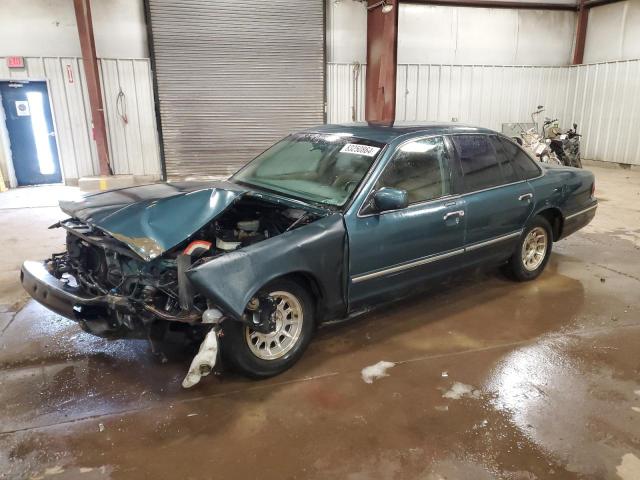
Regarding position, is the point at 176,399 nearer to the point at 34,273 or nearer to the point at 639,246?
the point at 34,273

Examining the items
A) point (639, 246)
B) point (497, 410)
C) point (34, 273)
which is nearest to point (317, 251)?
point (497, 410)

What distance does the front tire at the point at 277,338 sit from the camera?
9.25 feet

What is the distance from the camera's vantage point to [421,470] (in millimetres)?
2289

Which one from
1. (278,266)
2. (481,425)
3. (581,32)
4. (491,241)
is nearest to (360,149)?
(278,266)

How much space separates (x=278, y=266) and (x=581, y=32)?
13.5 meters

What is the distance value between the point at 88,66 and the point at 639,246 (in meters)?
9.81

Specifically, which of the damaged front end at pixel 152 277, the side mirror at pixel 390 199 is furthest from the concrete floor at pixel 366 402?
the side mirror at pixel 390 199

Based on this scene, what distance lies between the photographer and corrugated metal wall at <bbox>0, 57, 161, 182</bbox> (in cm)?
964

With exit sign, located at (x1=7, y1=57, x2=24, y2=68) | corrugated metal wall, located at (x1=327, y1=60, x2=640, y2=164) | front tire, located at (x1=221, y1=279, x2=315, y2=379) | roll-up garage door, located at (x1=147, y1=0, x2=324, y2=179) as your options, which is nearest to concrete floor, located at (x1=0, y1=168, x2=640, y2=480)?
front tire, located at (x1=221, y1=279, x2=315, y2=379)

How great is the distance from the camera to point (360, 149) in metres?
3.56

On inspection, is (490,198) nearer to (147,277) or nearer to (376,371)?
(376,371)

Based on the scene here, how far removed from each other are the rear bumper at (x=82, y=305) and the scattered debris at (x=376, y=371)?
1524mm

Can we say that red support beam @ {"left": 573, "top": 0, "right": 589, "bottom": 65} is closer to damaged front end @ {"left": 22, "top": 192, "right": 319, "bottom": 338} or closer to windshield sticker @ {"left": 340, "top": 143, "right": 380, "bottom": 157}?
windshield sticker @ {"left": 340, "top": 143, "right": 380, "bottom": 157}

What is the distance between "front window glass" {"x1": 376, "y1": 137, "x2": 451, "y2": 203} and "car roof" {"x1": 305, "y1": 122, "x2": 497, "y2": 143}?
0.34ft
